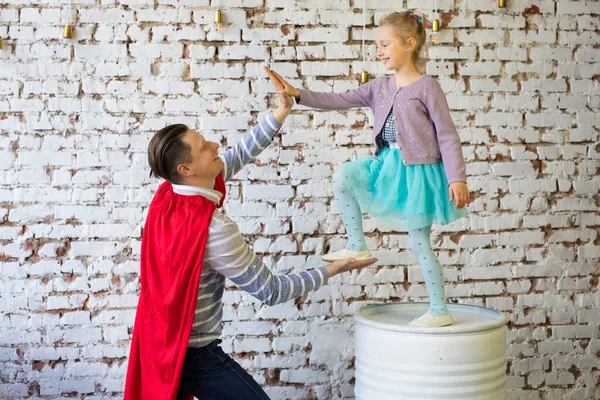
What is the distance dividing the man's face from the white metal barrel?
65 cm

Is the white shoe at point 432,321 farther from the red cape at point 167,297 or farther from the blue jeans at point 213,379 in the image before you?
the red cape at point 167,297

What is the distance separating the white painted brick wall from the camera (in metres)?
2.81

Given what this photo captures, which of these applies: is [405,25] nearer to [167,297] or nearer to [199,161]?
[199,161]

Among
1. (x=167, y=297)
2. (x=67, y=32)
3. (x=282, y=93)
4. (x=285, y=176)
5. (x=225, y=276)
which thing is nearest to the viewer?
(x=167, y=297)

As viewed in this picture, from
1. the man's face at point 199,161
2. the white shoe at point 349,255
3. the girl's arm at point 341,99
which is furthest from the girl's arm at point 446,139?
the man's face at point 199,161

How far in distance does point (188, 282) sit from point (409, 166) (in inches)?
29.7

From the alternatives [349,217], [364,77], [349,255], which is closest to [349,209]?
[349,217]

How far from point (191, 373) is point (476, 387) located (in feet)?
2.68

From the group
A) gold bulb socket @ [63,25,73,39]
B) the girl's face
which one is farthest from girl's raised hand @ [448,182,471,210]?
gold bulb socket @ [63,25,73,39]

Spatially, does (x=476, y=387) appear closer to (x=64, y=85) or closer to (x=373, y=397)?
(x=373, y=397)

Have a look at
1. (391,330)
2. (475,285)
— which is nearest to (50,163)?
(391,330)

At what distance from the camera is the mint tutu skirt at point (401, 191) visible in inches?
82.3

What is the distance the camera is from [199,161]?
2014 mm

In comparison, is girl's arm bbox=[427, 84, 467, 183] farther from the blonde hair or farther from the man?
the man
